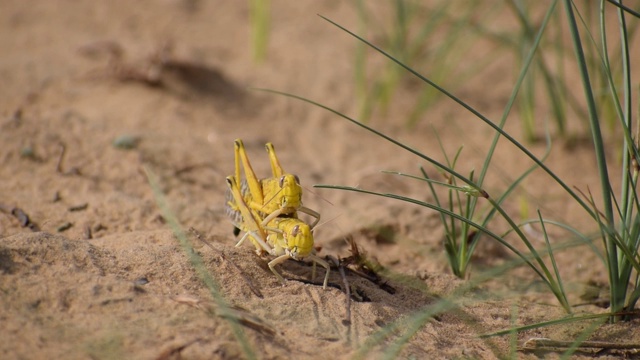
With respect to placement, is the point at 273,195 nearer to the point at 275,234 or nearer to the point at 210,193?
the point at 275,234

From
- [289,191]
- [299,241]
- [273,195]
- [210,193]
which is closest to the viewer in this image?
[299,241]

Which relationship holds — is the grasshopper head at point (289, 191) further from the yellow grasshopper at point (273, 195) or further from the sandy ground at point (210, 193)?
the sandy ground at point (210, 193)

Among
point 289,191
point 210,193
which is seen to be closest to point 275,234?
point 289,191

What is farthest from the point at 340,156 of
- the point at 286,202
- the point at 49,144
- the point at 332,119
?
the point at 286,202

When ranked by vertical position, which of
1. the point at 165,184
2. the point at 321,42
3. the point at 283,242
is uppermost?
the point at 321,42

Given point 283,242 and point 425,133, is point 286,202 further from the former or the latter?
point 425,133

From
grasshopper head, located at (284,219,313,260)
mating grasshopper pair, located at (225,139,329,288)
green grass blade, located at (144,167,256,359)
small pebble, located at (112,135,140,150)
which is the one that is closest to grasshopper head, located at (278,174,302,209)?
mating grasshopper pair, located at (225,139,329,288)

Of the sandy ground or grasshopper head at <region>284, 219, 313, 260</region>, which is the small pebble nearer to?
the sandy ground
